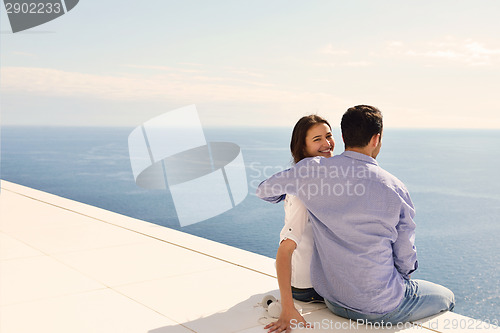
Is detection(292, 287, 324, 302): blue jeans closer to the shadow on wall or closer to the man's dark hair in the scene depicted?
the shadow on wall

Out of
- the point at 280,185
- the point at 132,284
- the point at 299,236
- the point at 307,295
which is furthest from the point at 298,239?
the point at 132,284

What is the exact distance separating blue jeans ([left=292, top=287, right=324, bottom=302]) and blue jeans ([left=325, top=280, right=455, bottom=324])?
0.42 ft

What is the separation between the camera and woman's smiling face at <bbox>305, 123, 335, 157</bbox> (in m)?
2.58

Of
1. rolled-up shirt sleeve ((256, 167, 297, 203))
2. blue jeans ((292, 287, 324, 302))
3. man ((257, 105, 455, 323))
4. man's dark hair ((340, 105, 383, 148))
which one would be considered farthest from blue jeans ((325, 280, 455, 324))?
man's dark hair ((340, 105, 383, 148))

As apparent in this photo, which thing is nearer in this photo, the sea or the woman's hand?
the woman's hand

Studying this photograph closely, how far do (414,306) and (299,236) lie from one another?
62cm

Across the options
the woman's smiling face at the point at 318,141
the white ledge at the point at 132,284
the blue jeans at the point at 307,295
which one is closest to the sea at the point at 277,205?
the white ledge at the point at 132,284

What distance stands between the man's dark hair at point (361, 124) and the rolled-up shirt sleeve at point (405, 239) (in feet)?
1.04

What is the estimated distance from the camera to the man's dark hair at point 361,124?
2305 millimetres

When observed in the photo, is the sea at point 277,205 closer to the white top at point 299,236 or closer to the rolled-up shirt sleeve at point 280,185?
the white top at point 299,236

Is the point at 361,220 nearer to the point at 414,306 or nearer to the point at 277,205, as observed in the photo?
the point at 414,306

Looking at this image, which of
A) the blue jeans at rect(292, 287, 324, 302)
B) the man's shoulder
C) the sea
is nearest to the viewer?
the man's shoulder

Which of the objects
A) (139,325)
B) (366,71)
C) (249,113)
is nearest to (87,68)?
(249,113)

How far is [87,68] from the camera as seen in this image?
57.3m
